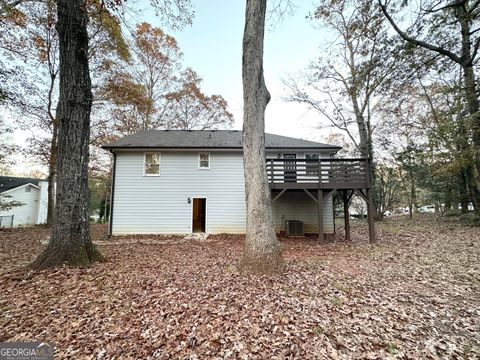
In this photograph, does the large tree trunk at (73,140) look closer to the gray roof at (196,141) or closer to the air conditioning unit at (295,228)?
the gray roof at (196,141)

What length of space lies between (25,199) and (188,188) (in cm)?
2335

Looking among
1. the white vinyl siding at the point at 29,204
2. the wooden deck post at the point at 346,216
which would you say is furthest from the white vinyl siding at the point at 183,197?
the white vinyl siding at the point at 29,204

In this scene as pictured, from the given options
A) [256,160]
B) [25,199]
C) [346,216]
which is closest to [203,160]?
[256,160]

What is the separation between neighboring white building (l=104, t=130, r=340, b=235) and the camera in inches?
421

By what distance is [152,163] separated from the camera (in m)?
11.1

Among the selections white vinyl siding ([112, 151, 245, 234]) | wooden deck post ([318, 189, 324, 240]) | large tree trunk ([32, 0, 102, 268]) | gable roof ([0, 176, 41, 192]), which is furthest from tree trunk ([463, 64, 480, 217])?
gable roof ([0, 176, 41, 192])

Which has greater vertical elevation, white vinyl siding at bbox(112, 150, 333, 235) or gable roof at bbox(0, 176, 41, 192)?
gable roof at bbox(0, 176, 41, 192)

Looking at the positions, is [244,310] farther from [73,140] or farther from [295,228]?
[295,228]

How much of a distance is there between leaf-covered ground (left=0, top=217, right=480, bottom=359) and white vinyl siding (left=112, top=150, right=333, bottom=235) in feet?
17.2

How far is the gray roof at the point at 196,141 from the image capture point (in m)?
10.8

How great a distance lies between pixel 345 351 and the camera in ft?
7.87

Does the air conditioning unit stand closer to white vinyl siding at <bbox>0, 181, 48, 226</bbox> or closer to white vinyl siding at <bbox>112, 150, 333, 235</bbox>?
white vinyl siding at <bbox>112, 150, 333, 235</bbox>

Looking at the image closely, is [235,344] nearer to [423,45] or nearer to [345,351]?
[345,351]

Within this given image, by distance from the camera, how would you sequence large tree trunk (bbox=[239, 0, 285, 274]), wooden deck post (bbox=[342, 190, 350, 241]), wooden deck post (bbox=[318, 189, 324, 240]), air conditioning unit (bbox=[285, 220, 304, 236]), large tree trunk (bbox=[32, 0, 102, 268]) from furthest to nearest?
air conditioning unit (bbox=[285, 220, 304, 236])
wooden deck post (bbox=[342, 190, 350, 241])
wooden deck post (bbox=[318, 189, 324, 240])
large tree trunk (bbox=[32, 0, 102, 268])
large tree trunk (bbox=[239, 0, 285, 274])
